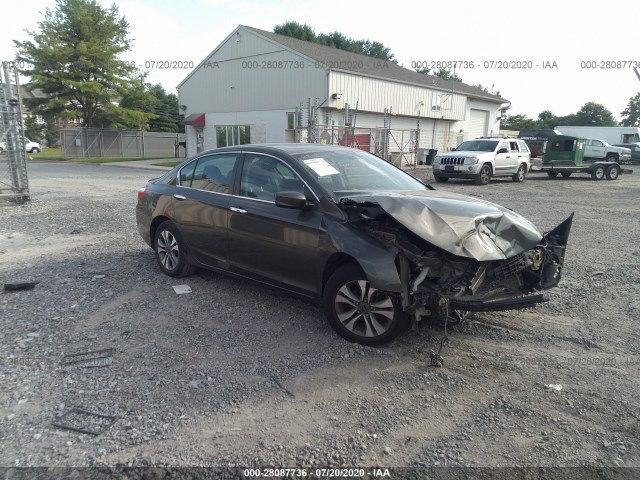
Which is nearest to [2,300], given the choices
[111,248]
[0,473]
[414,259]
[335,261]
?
[111,248]

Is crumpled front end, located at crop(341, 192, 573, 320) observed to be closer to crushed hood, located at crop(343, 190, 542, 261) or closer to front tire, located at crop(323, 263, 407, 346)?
crushed hood, located at crop(343, 190, 542, 261)

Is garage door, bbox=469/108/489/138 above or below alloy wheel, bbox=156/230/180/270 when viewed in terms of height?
above

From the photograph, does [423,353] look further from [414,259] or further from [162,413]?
[162,413]

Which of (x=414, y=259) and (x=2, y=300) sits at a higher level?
(x=414, y=259)

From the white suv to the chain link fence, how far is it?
25637 millimetres

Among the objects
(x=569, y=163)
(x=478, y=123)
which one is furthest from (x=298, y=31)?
(x=569, y=163)

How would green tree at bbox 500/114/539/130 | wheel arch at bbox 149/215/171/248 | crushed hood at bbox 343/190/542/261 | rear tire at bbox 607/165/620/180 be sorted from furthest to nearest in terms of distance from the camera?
1. green tree at bbox 500/114/539/130
2. rear tire at bbox 607/165/620/180
3. wheel arch at bbox 149/215/171/248
4. crushed hood at bbox 343/190/542/261

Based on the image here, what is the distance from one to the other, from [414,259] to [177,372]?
2042mm

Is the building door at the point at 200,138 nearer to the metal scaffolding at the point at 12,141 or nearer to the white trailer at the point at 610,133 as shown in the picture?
the metal scaffolding at the point at 12,141

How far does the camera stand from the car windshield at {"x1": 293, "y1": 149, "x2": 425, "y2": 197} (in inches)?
179

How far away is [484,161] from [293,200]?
15.9 meters

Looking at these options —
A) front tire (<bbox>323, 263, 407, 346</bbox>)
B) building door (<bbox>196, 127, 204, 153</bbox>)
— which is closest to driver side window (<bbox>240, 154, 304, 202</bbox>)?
front tire (<bbox>323, 263, 407, 346</bbox>)

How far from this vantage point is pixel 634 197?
1527 centimetres

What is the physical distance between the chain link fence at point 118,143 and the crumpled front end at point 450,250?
121 ft
